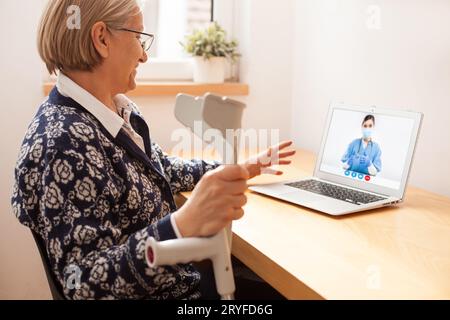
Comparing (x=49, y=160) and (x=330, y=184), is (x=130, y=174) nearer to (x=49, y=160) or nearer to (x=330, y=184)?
(x=49, y=160)

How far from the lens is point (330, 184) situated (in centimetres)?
146

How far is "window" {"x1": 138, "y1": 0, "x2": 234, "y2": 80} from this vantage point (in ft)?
7.16

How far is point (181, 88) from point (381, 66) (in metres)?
0.74

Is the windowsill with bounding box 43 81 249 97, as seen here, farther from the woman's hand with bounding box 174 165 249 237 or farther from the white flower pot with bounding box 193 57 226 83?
the woman's hand with bounding box 174 165 249 237

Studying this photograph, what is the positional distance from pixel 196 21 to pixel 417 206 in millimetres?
1286

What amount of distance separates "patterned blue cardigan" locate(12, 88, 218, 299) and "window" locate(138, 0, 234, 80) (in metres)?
1.20

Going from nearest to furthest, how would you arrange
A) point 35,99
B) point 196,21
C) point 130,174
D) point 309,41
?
point 130,174 < point 35,99 < point 309,41 < point 196,21

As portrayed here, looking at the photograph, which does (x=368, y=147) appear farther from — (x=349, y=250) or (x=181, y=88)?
(x=181, y=88)

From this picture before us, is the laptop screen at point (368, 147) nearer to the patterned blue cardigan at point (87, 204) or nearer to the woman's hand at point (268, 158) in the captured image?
the woman's hand at point (268, 158)

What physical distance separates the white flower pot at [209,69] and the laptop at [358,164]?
687mm

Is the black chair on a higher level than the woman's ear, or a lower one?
lower

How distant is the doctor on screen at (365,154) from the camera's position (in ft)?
4.55

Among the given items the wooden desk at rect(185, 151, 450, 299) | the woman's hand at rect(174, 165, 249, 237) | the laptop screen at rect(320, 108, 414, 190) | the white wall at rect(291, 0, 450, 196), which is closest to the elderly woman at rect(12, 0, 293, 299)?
the woman's hand at rect(174, 165, 249, 237)
